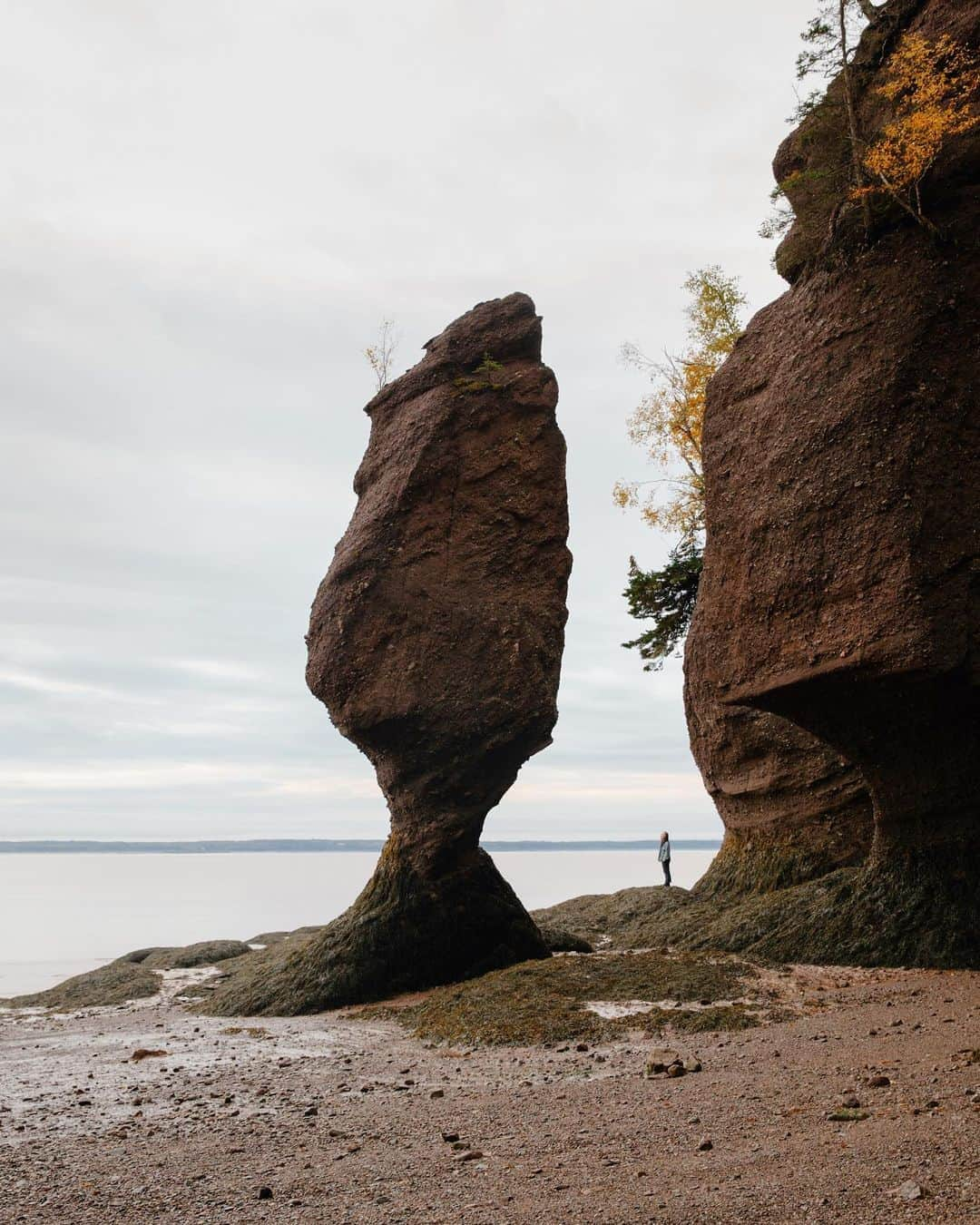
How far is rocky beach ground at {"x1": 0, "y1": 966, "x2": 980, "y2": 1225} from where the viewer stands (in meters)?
6.19

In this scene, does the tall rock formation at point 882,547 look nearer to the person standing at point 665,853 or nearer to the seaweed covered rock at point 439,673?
the seaweed covered rock at point 439,673

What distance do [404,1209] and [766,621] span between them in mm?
11471

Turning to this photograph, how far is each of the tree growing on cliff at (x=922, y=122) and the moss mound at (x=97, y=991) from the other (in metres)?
18.3

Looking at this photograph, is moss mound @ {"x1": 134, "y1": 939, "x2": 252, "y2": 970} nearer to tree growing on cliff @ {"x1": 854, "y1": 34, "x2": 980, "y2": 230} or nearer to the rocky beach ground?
the rocky beach ground

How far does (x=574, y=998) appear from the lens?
13977 millimetres

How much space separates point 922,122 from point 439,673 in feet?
36.0

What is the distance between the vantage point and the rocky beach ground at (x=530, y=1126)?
244 inches

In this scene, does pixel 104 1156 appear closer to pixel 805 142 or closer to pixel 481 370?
pixel 481 370

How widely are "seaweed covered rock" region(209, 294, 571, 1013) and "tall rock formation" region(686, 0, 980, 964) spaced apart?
375 cm

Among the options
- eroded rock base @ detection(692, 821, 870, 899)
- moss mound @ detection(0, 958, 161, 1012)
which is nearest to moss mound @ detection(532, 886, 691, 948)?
eroded rock base @ detection(692, 821, 870, 899)

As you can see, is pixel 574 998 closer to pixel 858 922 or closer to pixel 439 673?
pixel 858 922

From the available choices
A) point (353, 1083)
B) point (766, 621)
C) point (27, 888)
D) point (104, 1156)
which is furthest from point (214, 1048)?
point (27, 888)

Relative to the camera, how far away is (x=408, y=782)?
61.9ft

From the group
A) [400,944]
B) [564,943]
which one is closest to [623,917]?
[564,943]
